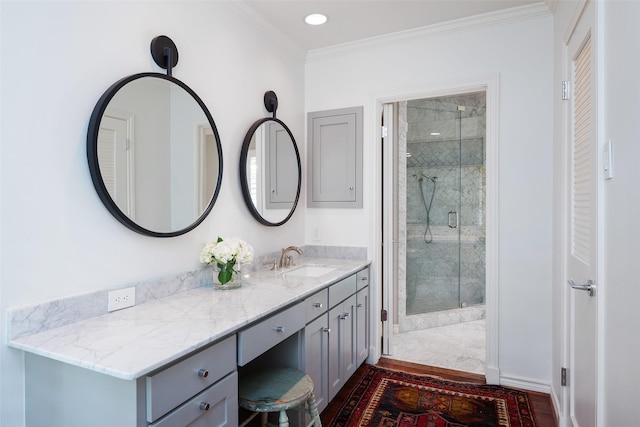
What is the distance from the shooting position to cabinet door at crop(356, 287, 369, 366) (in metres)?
2.67

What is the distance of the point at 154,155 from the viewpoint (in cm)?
177

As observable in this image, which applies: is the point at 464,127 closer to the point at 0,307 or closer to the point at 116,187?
the point at 116,187

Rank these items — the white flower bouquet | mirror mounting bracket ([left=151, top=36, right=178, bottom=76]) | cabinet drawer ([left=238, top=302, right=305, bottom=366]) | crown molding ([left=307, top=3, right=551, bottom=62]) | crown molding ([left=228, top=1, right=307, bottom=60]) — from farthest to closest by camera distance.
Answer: crown molding ([left=307, top=3, right=551, bottom=62]) < crown molding ([left=228, top=1, right=307, bottom=60]) < the white flower bouquet < mirror mounting bracket ([left=151, top=36, right=178, bottom=76]) < cabinet drawer ([left=238, top=302, right=305, bottom=366])

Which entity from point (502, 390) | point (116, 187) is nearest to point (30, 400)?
point (116, 187)

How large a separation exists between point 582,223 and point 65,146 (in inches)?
87.3

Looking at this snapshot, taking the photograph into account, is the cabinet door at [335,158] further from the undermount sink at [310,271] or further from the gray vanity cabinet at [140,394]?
the gray vanity cabinet at [140,394]

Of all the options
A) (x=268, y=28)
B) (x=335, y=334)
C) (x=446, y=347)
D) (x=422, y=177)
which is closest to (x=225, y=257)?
(x=335, y=334)

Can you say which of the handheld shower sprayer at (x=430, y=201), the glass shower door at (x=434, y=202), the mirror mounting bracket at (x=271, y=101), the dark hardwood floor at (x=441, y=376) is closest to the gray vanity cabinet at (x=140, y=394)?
the dark hardwood floor at (x=441, y=376)

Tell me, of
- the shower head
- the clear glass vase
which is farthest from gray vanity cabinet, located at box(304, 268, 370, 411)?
the shower head

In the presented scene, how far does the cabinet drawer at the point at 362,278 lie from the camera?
2.69m

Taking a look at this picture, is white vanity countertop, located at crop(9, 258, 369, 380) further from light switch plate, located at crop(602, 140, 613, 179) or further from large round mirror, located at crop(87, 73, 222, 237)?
light switch plate, located at crop(602, 140, 613, 179)

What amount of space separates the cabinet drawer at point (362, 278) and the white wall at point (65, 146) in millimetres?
1141

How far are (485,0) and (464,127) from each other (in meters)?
2.03

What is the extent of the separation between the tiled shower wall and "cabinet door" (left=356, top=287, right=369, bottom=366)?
137 cm
